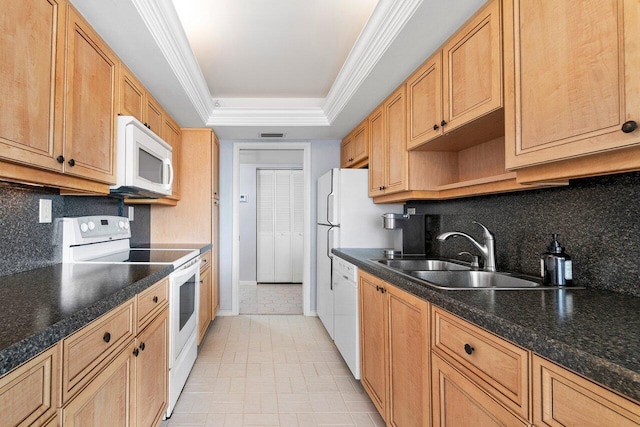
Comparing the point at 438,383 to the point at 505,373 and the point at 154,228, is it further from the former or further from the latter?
the point at 154,228

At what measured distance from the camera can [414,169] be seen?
2244mm

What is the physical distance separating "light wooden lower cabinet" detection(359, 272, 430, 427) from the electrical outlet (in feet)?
5.90

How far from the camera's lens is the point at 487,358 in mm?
956

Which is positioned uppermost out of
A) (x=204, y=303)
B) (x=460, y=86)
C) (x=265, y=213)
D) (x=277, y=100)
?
(x=277, y=100)

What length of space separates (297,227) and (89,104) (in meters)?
4.37

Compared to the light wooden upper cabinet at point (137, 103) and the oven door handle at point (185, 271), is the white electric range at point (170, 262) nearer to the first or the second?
the oven door handle at point (185, 271)

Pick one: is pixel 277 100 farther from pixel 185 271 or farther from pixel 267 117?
pixel 185 271

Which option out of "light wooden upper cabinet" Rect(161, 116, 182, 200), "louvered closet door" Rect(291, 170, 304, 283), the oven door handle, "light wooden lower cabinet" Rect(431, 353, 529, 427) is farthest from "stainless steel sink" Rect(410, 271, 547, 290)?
"louvered closet door" Rect(291, 170, 304, 283)

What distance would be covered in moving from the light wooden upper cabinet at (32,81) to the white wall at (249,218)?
14.4 feet

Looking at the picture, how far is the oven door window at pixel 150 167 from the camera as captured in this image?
2.10m

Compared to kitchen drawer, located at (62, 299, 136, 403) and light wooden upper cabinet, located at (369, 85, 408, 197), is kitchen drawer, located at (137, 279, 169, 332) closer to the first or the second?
kitchen drawer, located at (62, 299, 136, 403)

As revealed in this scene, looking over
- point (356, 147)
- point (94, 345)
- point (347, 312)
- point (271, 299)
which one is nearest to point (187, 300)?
point (347, 312)

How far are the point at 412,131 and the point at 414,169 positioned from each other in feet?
0.82

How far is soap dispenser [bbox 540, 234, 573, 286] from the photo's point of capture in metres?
1.27
